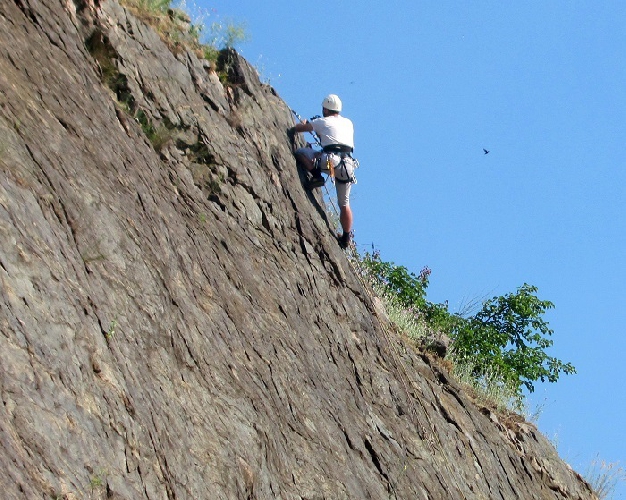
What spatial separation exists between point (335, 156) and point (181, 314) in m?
5.50

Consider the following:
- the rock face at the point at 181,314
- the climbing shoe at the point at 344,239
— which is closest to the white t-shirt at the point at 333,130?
the rock face at the point at 181,314

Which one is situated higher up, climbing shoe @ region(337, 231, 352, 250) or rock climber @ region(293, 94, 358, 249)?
rock climber @ region(293, 94, 358, 249)

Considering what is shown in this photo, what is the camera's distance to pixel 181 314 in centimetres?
868

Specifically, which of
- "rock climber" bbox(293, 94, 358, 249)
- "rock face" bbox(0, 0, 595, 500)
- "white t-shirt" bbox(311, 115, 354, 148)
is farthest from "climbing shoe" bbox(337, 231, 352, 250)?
"white t-shirt" bbox(311, 115, 354, 148)

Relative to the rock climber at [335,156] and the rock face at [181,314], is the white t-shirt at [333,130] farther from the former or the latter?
the rock face at [181,314]

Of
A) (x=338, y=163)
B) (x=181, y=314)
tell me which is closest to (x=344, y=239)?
(x=338, y=163)

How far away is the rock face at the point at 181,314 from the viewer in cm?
666

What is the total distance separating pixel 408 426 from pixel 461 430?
1714 mm

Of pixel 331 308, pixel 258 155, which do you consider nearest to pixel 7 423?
pixel 331 308

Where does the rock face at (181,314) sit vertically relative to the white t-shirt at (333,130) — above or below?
below

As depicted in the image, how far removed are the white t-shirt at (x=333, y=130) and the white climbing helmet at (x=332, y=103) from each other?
0.13 meters

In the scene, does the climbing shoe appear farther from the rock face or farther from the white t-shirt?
the white t-shirt

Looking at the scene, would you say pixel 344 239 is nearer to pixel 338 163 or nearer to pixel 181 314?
pixel 338 163

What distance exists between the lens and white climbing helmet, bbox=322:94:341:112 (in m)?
14.3
